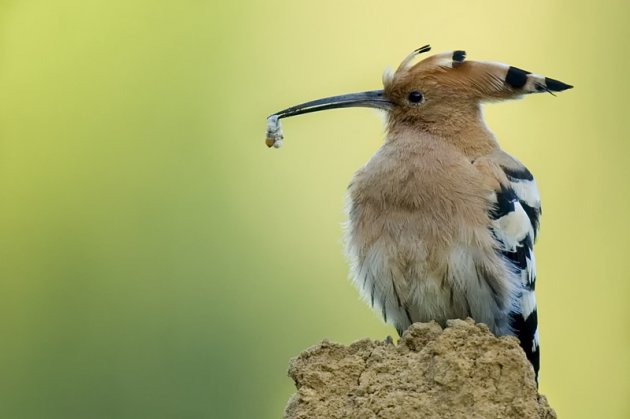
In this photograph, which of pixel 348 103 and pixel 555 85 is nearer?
pixel 555 85

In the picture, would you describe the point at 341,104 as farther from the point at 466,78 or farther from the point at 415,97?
the point at 466,78

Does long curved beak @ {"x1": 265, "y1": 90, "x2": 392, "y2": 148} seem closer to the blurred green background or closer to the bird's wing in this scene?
the bird's wing

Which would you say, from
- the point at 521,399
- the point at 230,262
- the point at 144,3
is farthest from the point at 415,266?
the point at 144,3

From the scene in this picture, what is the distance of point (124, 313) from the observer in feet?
14.7

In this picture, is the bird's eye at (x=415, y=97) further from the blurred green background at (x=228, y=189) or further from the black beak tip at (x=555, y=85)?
the blurred green background at (x=228, y=189)

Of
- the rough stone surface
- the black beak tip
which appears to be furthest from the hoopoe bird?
the rough stone surface

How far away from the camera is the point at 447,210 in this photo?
8.47 feet

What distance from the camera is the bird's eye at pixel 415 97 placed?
9.34 feet

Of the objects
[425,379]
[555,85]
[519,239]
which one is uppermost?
[555,85]

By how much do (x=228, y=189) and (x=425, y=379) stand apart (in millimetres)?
2753

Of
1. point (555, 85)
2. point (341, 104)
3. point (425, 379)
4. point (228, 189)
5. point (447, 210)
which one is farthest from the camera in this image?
point (228, 189)

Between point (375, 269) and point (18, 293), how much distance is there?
7.70ft

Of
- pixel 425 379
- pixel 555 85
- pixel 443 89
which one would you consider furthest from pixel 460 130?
pixel 425 379

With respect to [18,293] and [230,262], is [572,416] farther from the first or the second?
[18,293]
